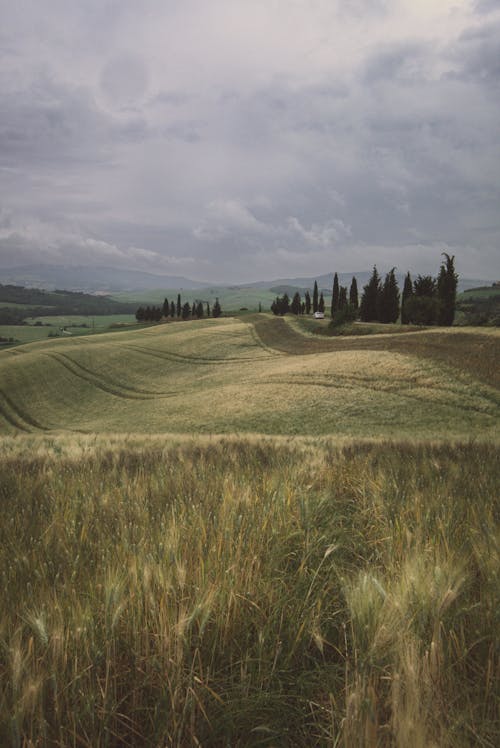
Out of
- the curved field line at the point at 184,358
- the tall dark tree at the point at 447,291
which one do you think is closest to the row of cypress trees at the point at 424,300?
the tall dark tree at the point at 447,291

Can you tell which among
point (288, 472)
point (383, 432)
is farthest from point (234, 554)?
point (383, 432)

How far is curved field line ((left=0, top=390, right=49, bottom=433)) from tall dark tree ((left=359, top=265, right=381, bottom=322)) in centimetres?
6931

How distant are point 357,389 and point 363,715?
117 feet

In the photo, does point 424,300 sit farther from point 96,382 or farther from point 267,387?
point 96,382

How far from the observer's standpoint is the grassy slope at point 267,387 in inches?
1158

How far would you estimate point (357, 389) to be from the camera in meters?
35.5

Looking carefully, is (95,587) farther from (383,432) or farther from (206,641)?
(383,432)

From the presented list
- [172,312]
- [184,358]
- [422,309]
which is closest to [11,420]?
[184,358]

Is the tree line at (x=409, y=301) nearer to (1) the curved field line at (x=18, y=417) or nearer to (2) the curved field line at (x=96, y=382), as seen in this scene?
(2) the curved field line at (x=96, y=382)

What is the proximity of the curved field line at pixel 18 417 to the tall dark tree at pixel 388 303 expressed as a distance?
2711 inches

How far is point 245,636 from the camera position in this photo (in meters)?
1.77

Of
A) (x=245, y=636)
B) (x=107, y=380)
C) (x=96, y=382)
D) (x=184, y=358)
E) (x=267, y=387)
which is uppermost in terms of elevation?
(x=245, y=636)

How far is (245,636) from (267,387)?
1500 inches

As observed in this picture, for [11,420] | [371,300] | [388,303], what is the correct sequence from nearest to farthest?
[11,420]
[388,303]
[371,300]
